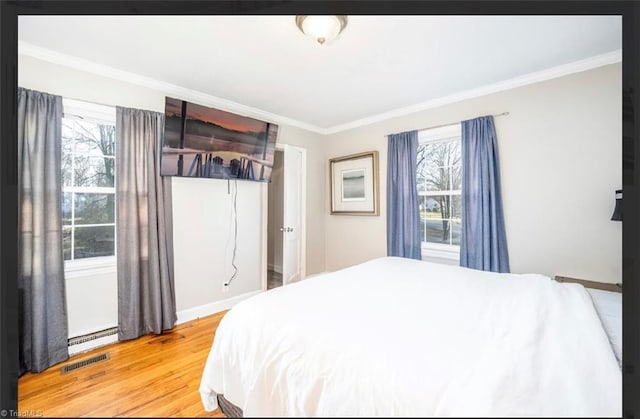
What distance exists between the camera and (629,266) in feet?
2.50

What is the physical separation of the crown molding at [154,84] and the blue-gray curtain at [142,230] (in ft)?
0.89

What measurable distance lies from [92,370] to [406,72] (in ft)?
8.77

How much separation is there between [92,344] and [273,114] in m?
2.64

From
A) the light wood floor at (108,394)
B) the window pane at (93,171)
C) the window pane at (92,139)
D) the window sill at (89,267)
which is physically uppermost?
the window pane at (92,139)

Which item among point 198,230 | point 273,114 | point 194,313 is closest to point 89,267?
point 198,230

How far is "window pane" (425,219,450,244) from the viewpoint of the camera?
8.97 ft

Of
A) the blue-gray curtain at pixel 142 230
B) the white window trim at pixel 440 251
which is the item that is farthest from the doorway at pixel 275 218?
the white window trim at pixel 440 251

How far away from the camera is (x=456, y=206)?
8.78 feet

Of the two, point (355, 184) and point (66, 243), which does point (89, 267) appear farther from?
point (355, 184)

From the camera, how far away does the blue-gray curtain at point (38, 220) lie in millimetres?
736

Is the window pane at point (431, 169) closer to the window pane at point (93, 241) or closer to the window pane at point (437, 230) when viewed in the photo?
the window pane at point (437, 230)

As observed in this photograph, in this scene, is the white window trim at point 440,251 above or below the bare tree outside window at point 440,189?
below

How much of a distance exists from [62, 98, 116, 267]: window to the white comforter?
2.59ft

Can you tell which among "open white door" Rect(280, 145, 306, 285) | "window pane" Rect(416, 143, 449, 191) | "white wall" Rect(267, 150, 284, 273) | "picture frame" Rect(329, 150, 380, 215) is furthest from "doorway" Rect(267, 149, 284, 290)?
"window pane" Rect(416, 143, 449, 191)
